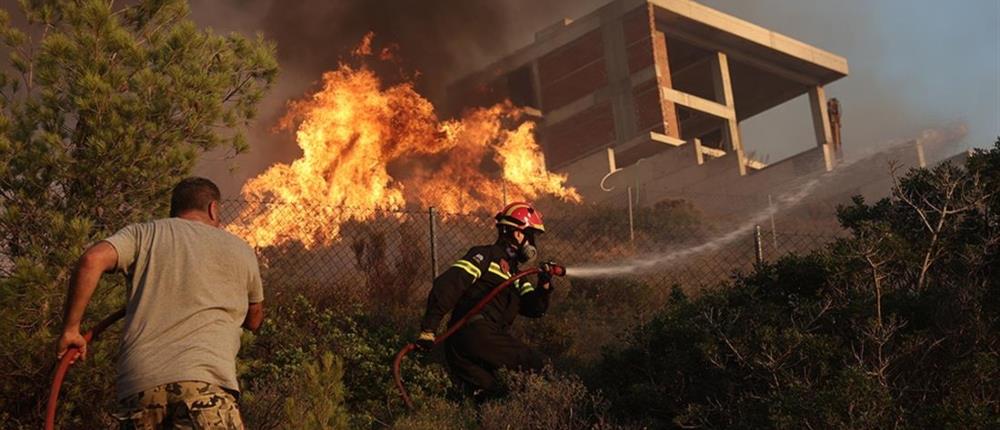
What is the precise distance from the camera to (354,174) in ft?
64.3

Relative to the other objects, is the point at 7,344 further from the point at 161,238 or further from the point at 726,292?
the point at 726,292

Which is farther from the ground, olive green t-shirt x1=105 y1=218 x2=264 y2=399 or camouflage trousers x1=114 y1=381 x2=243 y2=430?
olive green t-shirt x1=105 y1=218 x2=264 y2=399

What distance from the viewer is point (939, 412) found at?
643 centimetres

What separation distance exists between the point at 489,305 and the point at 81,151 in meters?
3.33

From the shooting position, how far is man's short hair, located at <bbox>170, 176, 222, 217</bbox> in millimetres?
4605

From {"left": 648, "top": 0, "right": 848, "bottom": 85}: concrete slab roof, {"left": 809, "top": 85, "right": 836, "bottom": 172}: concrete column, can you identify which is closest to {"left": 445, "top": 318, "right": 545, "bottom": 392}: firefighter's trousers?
{"left": 648, "top": 0, "right": 848, "bottom": 85}: concrete slab roof

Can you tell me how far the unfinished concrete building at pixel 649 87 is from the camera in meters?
37.1

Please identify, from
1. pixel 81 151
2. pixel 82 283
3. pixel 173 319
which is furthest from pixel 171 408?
pixel 81 151

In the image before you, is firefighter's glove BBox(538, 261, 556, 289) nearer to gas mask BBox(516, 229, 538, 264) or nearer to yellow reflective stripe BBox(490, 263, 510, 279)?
gas mask BBox(516, 229, 538, 264)

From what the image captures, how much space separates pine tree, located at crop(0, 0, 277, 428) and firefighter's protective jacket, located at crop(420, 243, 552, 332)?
2024mm

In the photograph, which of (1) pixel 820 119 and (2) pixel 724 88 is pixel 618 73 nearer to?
(2) pixel 724 88

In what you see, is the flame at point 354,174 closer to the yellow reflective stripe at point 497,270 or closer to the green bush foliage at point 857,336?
the yellow reflective stripe at point 497,270

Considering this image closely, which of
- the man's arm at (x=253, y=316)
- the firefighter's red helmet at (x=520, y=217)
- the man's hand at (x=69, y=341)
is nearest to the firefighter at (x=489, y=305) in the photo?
the firefighter's red helmet at (x=520, y=217)

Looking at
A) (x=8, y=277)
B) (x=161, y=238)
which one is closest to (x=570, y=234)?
(x=8, y=277)
